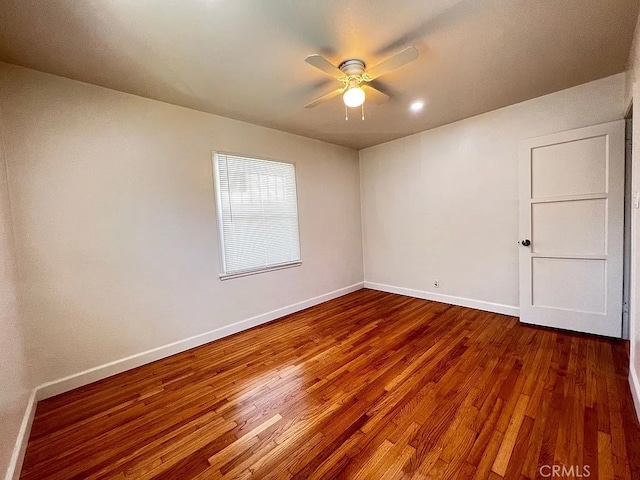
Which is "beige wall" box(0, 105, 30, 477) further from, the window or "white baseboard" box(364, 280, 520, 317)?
"white baseboard" box(364, 280, 520, 317)

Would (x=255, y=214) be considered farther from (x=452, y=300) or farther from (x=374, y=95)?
(x=452, y=300)

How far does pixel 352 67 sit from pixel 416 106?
50.0 inches

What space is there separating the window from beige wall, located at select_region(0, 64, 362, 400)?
14 centimetres

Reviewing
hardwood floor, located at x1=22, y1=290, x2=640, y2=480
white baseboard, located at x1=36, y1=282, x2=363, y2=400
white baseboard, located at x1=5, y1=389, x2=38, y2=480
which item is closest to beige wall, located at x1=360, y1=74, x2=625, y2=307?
hardwood floor, located at x1=22, y1=290, x2=640, y2=480

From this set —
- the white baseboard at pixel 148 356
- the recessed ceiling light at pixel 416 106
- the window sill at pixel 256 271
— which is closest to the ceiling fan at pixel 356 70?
the recessed ceiling light at pixel 416 106

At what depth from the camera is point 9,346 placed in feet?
5.14

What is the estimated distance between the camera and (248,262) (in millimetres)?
3248

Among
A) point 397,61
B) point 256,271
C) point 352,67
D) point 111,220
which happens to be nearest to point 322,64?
point 352,67

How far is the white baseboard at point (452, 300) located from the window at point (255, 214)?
5.76ft

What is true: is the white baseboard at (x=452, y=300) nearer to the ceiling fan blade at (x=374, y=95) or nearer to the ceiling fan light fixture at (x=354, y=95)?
the ceiling fan blade at (x=374, y=95)

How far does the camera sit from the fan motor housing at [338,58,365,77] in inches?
79.4

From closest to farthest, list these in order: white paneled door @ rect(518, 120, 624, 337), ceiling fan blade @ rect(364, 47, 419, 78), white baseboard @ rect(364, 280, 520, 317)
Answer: ceiling fan blade @ rect(364, 47, 419, 78)
white paneled door @ rect(518, 120, 624, 337)
white baseboard @ rect(364, 280, 520, 317)

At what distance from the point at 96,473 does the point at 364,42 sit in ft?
10.2
